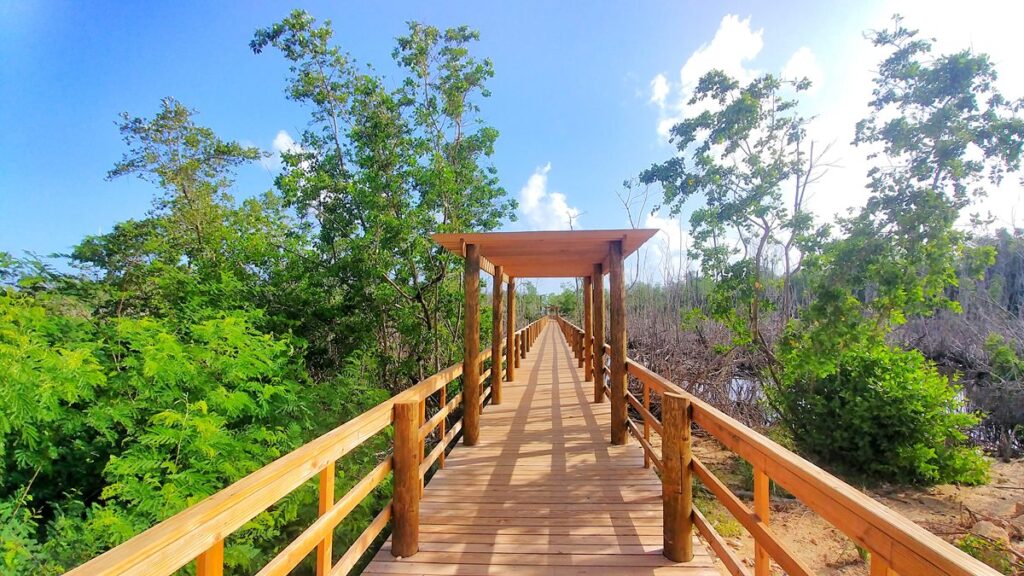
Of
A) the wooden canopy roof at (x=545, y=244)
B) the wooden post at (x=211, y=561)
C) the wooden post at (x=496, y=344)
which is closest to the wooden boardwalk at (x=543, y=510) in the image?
the wooden post at (x=496, y=344)

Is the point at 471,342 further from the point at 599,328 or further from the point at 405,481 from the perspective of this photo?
the point at 405,481

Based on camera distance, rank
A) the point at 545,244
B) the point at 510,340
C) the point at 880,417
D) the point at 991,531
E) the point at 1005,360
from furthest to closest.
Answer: the point at 510,340, the point at 1005,360, the point at 880,417, the point at 545,244, the point at 991,531

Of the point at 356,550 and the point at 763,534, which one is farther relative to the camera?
the point at 356,550

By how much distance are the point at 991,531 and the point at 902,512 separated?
2.59 feet

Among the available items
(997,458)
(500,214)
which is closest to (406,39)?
(500,214)

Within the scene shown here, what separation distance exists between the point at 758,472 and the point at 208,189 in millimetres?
15877

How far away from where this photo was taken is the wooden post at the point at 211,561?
1.21m

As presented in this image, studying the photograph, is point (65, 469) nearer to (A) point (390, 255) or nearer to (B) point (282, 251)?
(A) point (390, 255)

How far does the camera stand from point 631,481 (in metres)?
3.79

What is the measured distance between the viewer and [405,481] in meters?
2.60

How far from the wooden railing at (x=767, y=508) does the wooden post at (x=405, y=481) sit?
4.67 ft

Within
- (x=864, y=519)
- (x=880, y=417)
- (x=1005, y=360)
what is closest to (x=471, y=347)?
(x=864, y=519)

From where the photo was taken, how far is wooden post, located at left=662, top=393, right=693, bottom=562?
2482 mm

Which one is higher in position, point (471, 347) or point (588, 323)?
point (588, 323)
